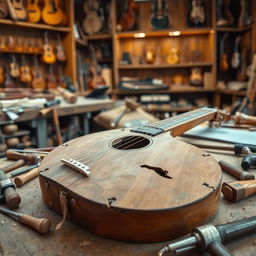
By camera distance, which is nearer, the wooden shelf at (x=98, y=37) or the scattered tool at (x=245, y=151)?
the scattered tool at (x=245, y=151)

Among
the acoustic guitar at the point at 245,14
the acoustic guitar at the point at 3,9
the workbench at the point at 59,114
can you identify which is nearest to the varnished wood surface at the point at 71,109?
the workbench at the point at 59,114

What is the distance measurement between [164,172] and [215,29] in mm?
3840

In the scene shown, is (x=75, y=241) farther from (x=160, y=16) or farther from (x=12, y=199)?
(x=160, y=16)

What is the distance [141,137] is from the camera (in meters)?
1.03

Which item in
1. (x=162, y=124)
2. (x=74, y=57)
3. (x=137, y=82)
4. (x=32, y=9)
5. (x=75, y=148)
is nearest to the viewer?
(x=75, y=148)

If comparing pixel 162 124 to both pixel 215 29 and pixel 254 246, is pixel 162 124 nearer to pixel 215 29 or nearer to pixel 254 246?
pixel 254 246

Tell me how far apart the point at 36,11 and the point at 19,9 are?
227mm

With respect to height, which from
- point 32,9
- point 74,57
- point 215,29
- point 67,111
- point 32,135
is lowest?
point 32,135

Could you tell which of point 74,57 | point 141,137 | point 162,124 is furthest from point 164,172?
point 74,57

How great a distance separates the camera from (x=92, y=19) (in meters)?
4.37

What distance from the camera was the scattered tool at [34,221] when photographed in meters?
0.65

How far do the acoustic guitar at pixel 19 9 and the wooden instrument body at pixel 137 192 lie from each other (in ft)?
10.4

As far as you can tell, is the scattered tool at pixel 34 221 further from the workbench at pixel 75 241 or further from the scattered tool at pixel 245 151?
the scattered tool at pixel 245 151

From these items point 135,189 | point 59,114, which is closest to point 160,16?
point 59,114
